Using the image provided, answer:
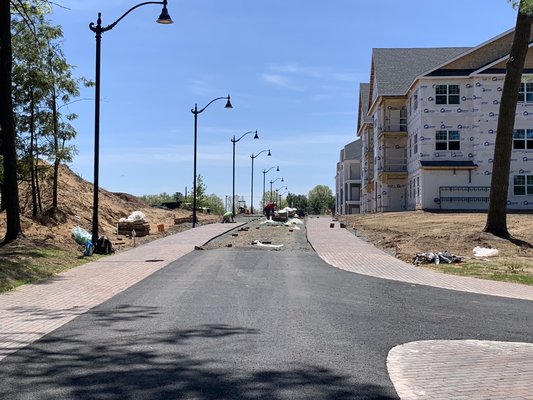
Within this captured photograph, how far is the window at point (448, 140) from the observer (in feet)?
151

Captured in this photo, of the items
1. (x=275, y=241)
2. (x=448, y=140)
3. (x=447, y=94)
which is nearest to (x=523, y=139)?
(x=448, y=140)

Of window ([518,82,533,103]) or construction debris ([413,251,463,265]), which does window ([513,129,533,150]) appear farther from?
construction debris ([413,251,463,265])

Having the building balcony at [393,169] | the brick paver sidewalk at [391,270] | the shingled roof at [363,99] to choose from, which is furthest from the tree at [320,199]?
the brick paver sidewalk at [391,270]

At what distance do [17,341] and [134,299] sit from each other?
12.5 ft

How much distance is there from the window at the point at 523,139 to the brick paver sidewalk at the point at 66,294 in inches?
1224

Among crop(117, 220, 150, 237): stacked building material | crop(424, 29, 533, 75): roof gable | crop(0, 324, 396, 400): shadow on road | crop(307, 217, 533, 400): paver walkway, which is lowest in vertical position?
crop(307, 217, 533, 400): paver walkway

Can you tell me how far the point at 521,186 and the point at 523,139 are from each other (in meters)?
3.31

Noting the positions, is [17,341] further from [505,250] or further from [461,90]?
[461,90]

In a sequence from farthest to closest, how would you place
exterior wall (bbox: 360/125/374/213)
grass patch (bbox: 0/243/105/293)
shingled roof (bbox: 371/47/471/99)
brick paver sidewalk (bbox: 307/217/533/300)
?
exterior wall (bbox: 360/125/374/213), shingled roof (bbox: 371/47/471/99), grass patch (bbox: 0/243/105/293), brick paver sidewalk (bbox: 307/217/533/300)

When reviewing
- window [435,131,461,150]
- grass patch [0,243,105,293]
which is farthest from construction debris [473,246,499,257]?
window [435,131,461,150]

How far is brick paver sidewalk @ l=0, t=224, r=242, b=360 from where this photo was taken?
29.0 ft

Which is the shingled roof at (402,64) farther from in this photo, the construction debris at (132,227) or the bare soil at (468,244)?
the construction debris at (132,227)

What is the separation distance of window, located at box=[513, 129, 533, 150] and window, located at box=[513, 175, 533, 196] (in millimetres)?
2110

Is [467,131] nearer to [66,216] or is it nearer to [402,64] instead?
[402,64]
